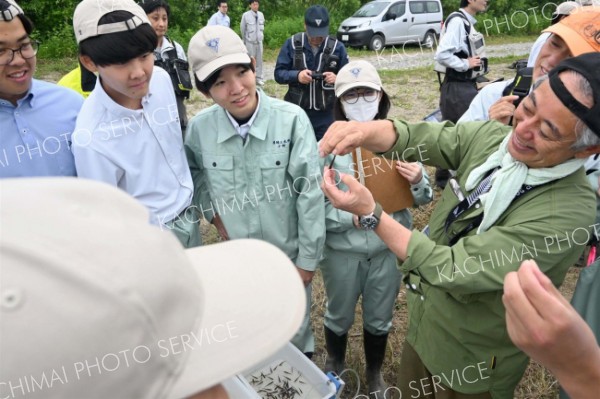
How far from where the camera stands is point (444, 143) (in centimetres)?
182

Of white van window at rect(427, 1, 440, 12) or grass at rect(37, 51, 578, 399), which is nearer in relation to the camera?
grass at rect(37, 51, 578, 399)

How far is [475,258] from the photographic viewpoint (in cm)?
144

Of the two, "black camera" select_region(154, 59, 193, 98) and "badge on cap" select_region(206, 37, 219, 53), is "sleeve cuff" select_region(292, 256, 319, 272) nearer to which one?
"badge on cap" select_region(206, 37, 219, 53)

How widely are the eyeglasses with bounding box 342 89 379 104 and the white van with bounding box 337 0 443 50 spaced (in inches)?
468

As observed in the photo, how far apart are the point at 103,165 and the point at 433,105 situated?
23.6 ft

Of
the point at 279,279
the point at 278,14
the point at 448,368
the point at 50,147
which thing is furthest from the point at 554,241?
the point at 278,14

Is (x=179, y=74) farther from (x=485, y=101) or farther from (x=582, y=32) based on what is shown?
(x=582, y=32)

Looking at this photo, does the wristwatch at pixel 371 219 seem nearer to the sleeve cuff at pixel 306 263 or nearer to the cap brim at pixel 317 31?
the sleeve cuff at pixel 306 263

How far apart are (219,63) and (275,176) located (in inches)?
23.5

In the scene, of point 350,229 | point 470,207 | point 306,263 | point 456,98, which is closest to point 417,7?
point 456,98

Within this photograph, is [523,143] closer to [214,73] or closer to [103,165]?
[214,73]

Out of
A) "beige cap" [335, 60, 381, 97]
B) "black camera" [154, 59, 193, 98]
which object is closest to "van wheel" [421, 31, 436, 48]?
"black camera" [154, 59, 193, 98]

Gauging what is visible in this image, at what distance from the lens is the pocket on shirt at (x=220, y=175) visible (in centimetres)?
224

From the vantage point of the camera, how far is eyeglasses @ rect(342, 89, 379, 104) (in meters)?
2.62
